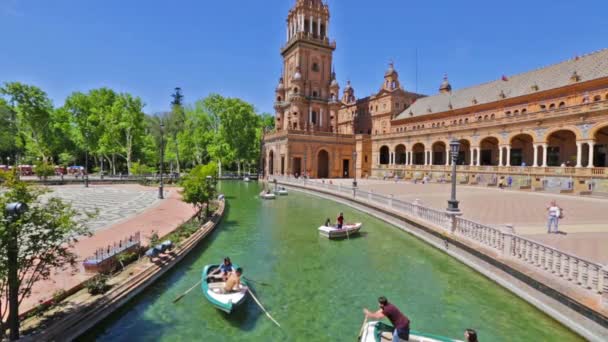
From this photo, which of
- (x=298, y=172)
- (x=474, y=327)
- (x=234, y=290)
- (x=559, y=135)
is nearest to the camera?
(x=474, y=327)

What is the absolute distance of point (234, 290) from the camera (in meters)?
8.09

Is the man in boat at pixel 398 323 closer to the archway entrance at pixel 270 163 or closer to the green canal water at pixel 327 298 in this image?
the green canal water at pixel 327 298

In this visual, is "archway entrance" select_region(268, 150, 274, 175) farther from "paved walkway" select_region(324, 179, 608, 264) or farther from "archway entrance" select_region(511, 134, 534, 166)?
"paved walkway" select_region(324, 179, 608, 264)

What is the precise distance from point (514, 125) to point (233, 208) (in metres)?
32.0

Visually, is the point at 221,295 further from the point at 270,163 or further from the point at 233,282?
the point at 270,163

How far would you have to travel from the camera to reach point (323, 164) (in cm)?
5575

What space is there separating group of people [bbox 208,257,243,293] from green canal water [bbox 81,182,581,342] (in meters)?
0.63

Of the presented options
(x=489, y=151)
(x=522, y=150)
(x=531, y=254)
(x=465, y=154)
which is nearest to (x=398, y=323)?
(x=531, y=254)

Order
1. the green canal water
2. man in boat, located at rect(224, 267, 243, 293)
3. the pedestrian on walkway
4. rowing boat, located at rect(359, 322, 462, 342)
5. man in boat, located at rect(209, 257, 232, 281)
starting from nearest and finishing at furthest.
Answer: rowing boat, located at rect(359, 322, 462, 342) < the green canal water < man in boat, located at rect(224, 267, 243, 293) < man in boat, located at rect(209, 257, 232, 281) < the pedestrian on walkway

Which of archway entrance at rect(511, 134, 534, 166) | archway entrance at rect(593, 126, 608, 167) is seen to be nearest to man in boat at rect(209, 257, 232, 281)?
archway entrance at rect(593, 126, 608, 167)

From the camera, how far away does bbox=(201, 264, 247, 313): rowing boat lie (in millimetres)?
7469

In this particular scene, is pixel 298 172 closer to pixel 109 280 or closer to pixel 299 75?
pixel 299 75

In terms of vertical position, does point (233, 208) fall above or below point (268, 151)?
below

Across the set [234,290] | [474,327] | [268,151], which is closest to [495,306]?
[474,327]
